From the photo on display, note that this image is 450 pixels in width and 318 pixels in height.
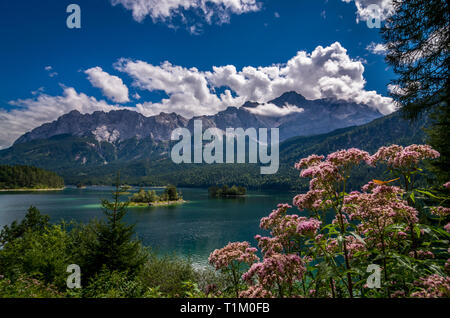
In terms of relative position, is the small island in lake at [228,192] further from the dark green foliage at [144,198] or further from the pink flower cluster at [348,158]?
the pink flower cluster at [348,158]

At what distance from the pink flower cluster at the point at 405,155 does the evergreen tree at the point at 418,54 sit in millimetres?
4565

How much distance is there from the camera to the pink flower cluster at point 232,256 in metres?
4.93

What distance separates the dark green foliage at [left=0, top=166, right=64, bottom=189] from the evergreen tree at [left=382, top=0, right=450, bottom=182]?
213 meters

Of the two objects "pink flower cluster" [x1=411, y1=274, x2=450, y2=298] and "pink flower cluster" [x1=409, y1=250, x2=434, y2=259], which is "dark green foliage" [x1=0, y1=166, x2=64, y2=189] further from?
"pink flower cluster" [x1=411, y1=274, x2=450, y2=298]

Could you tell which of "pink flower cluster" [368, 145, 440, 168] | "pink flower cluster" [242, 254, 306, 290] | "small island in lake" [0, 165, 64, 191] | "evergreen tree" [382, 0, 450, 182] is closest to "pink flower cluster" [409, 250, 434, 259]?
"pink flower cluster" [368, 145, 440, 168]

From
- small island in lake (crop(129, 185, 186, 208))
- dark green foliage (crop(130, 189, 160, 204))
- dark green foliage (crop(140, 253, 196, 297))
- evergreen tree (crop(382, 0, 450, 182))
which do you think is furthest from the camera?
dark green foliage (crop(130, 189, 160, 204))

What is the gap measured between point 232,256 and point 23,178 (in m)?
215

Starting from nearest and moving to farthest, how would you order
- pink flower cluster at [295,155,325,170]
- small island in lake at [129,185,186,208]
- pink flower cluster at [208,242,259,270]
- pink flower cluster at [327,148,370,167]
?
1. pink flower cluster at [327,148,370,167]
2. pink flower cluster at [208,242,259,270]
3. pink flower cluster at [295,155,325,170]
4. small island in lake at [129,185,186,208]

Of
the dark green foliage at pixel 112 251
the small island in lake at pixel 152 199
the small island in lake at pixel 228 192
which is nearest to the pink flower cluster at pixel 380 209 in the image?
the dark green foliage at pixel 112 251

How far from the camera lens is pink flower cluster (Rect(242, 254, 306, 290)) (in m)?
3.47

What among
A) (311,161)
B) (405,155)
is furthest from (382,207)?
(311,161)

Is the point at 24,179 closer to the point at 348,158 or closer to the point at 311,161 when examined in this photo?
the point at 311,161

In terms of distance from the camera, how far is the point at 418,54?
352 inches

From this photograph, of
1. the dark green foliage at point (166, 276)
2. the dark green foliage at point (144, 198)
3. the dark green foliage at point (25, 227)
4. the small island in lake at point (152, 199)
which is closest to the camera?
the dark green foliage at point (166, 276)
